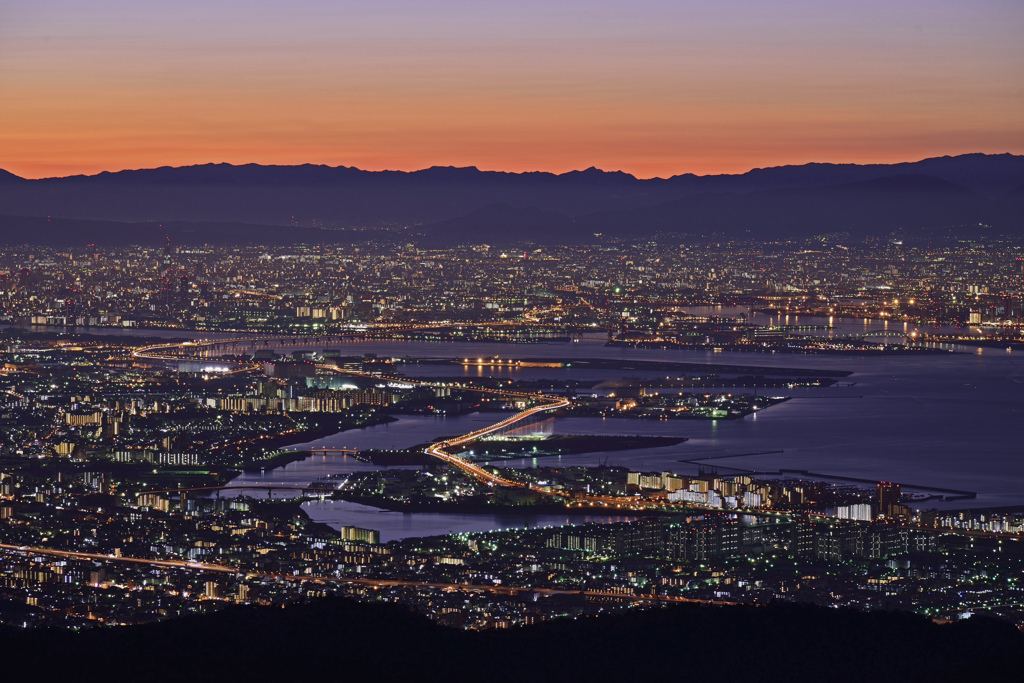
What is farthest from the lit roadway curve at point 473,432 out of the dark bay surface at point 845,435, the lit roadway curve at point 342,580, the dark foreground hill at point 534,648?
the dark foreground hill at point 534,648

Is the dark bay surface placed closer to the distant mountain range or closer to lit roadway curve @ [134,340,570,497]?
lit roadway curve @ [134,340,570,497]

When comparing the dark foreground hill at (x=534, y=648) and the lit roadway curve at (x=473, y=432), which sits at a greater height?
the dark foreground hill at (x=534, y=648)

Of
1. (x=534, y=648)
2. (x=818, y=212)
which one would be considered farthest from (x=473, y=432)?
(x=818, y=212)

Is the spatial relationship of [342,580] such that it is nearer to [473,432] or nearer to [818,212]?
[473,432]

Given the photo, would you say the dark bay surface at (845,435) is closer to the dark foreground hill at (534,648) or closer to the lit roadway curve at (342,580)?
the lit roadway curve at (342,580)

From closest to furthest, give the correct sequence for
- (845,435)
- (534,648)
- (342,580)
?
1. (534,648)
2. (342,580)
3. (845,435)

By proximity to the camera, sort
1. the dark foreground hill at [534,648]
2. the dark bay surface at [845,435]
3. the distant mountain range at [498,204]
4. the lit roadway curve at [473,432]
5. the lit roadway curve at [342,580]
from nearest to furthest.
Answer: the dark foreground hill at [534,648]
the lit roadway curve at [342,580]
the lit roadway curve at [473,432]
the dark bay surface at [845,435]
the distant mountain range at [498,204]

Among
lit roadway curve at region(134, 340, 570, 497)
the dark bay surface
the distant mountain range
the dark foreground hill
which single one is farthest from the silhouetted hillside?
the dark foreground hill
